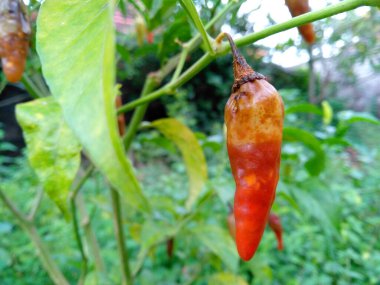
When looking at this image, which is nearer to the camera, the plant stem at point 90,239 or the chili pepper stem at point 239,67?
the chili pepper stem at point 239,67

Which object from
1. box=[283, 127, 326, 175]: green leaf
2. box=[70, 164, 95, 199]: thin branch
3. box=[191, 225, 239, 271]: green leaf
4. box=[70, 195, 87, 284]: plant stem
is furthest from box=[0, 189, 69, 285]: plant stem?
box=[283, 127, 326, 175]: green leaf

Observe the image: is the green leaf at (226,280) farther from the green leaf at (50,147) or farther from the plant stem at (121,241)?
the green leaf at (50,147)

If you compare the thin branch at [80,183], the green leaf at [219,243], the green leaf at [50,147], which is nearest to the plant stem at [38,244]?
the thin branch at [80,183]

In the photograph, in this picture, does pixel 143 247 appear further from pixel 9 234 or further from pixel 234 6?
pixel 9 234

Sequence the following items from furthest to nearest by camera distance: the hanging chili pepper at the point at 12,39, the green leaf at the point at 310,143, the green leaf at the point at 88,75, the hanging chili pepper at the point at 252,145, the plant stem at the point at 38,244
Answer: the plant stem at the point at 38,244, the green leaf at the point at 310,143, the hanging chili pepper at the point at 12,39, the hanging chili pepper at the point at 252,145, the green leaf at the point at 88,75

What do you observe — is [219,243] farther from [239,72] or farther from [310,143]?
[239,72]
